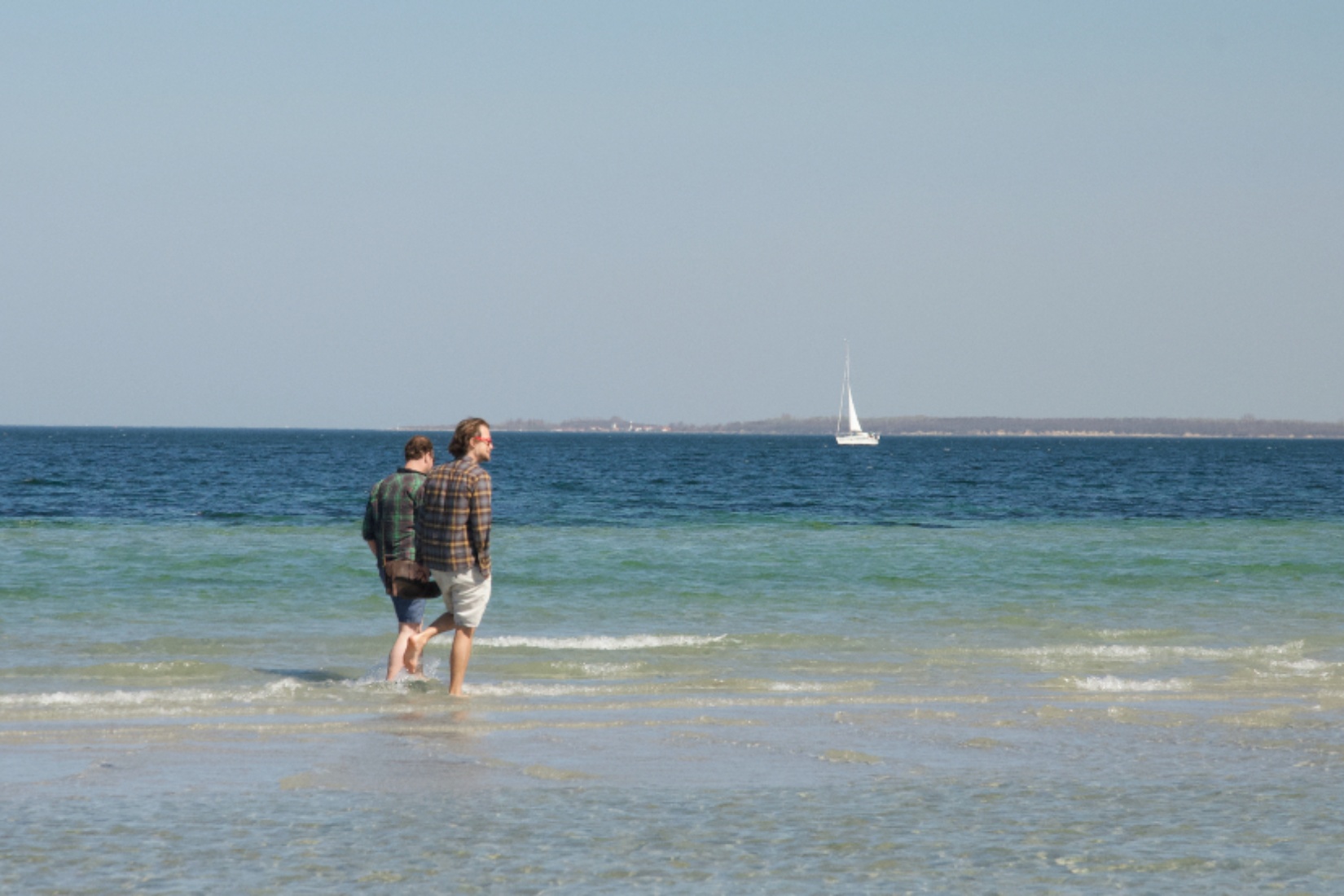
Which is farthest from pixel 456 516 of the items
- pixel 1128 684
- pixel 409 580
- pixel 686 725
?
pixel 1128 684

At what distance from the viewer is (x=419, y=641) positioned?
30.3ft

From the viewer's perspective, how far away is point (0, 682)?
9.61m

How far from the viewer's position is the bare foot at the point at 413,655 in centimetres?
925

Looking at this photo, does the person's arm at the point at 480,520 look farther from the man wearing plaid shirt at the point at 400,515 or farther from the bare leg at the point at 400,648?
the bare leg at the point at 400,648

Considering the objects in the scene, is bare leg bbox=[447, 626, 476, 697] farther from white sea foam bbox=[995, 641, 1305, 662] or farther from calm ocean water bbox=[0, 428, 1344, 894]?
white sea foam bbox=[995, 641, 1305, 662]

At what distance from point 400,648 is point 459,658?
62cm

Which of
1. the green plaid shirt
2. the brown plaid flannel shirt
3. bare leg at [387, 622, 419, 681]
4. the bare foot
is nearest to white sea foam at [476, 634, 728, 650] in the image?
the bare foot

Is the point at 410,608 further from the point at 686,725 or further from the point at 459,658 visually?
the point at 686,725

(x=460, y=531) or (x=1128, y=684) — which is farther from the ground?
(x=460, y=531)

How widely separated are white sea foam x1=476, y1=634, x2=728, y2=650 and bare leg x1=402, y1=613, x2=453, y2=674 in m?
2.21

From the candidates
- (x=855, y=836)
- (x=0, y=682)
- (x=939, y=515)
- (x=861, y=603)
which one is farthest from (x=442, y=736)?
(x=939, y=515)

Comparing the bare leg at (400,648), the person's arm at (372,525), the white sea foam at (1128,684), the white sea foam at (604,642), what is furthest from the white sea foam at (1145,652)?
the person's arm at (372,525)

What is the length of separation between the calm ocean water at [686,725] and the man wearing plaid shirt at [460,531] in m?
0.53

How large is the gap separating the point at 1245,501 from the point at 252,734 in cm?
4039
